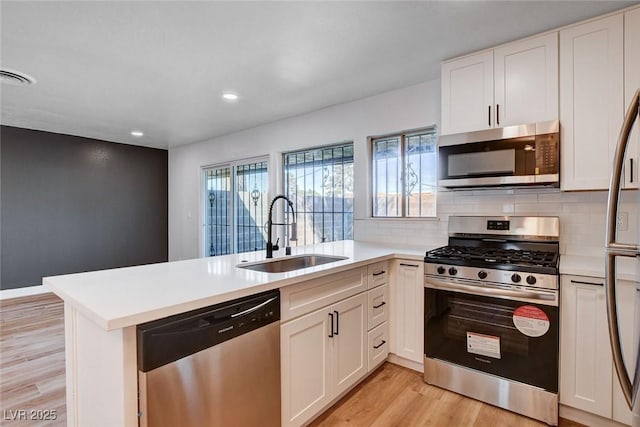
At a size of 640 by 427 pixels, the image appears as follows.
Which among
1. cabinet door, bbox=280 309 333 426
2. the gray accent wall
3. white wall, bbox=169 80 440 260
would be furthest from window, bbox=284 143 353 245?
the gray accent wall

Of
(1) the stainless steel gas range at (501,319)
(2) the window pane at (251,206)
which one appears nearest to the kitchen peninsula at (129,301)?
(1) the stainless steel gas range at (501,319)

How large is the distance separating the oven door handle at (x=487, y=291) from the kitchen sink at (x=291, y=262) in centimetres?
65

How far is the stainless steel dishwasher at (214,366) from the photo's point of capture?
1093mm

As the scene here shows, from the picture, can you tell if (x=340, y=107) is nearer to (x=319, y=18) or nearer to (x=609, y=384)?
(x=319, y=18)

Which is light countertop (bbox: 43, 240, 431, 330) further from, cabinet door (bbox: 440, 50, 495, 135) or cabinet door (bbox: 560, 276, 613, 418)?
cabinet door (bbox: 440, 50, 495, 135)

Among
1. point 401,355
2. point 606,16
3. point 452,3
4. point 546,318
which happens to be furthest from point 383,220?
point 606,16

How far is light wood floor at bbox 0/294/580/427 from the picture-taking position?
1.89 meters

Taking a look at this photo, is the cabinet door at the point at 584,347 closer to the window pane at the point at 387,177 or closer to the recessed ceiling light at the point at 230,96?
the window pane at the point at 387,177

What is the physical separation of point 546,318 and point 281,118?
340 centimetres

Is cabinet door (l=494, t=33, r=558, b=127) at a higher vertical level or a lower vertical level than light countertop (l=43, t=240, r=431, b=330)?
higher

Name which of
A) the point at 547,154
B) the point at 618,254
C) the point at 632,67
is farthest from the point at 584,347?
the point at 632,67

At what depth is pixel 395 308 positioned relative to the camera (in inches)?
98.4

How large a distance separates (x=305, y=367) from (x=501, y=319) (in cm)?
122

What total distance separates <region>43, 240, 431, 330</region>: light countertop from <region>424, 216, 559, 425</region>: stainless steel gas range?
67 cm
